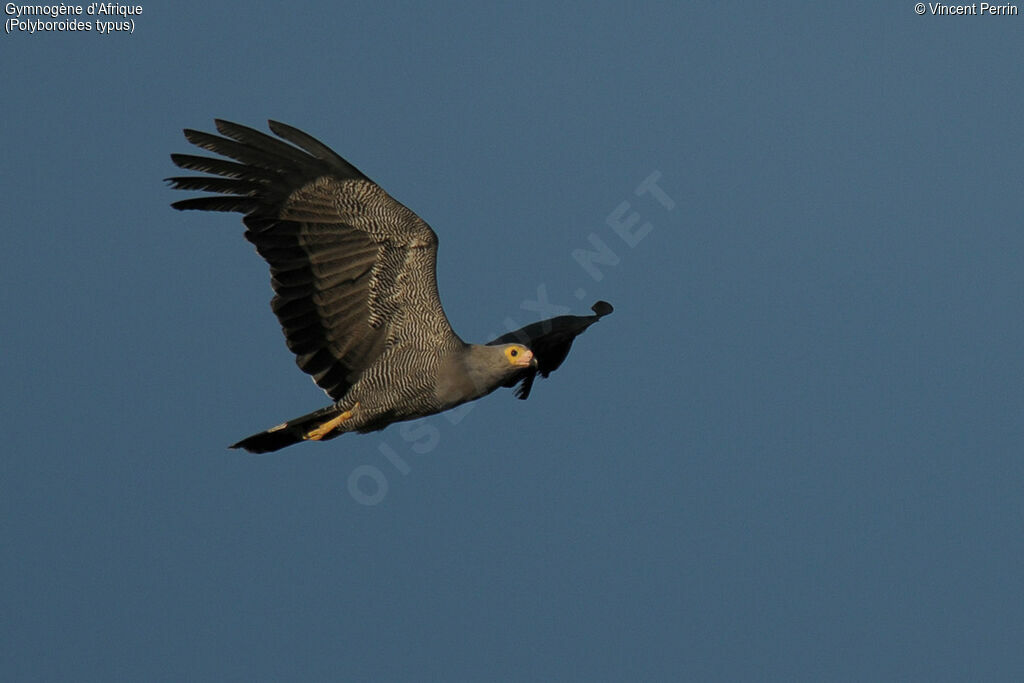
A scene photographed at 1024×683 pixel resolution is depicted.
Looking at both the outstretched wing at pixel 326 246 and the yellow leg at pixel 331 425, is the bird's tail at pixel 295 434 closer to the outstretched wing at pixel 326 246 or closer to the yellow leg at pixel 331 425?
the yellow leg at pixel 331 425

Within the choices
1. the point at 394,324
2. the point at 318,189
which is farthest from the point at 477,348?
the point at 318,189

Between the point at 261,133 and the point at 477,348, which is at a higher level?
the point at 261,133

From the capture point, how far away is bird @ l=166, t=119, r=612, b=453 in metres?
17.4

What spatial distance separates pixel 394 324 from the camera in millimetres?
Answer: 18094

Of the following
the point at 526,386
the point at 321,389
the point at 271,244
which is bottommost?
the point at 526,386

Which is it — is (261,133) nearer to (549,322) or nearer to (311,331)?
(311,331)

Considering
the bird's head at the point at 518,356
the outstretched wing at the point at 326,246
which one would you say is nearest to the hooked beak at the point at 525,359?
the bird's head at the point at 518,356

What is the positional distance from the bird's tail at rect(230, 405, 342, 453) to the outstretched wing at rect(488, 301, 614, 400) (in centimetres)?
221

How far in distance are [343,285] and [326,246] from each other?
17.1 inches

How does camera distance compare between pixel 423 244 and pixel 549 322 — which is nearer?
pixel 423 244

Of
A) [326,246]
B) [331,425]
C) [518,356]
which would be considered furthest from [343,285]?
[518,356]

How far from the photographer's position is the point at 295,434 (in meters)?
18.2

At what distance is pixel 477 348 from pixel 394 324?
2.88 ft

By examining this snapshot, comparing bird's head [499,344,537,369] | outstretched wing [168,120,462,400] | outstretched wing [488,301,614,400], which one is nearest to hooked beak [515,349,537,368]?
bird's head [499,344,537,369]
